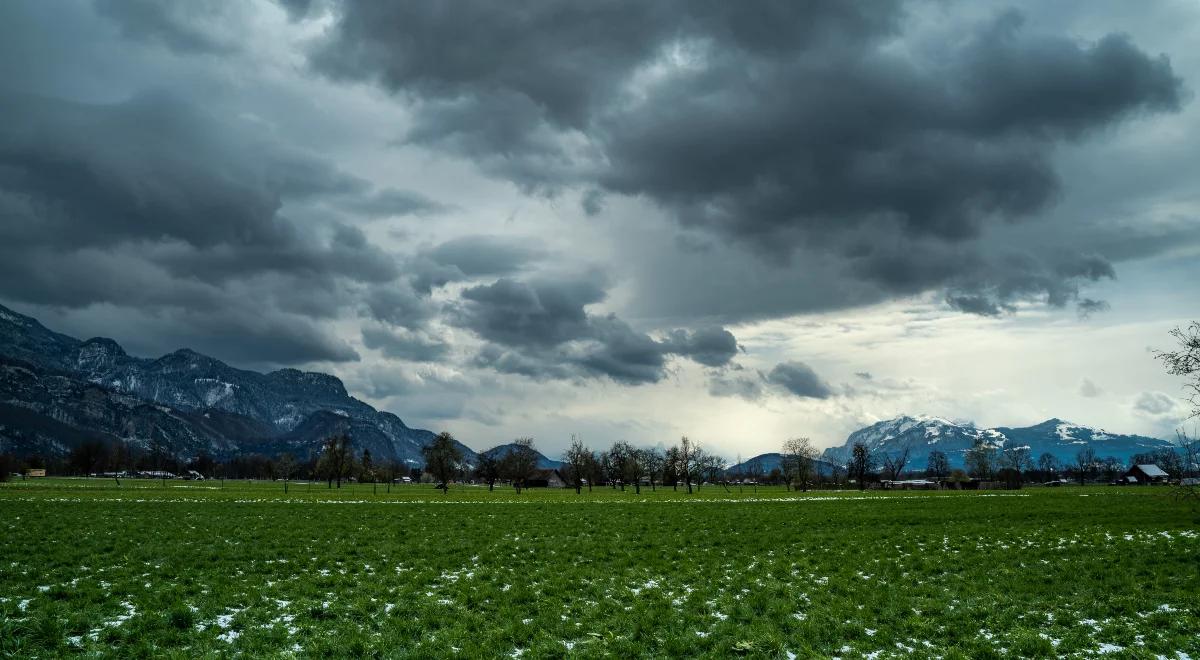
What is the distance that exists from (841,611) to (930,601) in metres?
3.04

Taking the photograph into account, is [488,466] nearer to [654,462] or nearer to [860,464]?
[654,462]

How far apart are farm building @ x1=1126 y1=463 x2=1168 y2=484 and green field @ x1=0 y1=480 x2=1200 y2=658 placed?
197 meters

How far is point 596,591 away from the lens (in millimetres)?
19344

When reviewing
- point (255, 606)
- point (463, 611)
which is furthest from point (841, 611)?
point (255, 606)

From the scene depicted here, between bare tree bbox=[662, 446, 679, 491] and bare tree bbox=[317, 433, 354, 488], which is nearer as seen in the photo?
bare tree bbox=[317, 433, 354, 488]

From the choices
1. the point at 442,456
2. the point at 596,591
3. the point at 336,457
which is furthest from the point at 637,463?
the point at 596,591

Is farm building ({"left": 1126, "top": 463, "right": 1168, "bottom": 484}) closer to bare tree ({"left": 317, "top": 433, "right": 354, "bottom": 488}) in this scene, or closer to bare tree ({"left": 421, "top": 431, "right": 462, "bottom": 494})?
bare tree ({"left": 421, "top": 431, "right": 462, "bottom": 494})

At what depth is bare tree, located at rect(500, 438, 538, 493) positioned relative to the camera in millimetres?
158225

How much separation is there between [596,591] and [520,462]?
14301 cm

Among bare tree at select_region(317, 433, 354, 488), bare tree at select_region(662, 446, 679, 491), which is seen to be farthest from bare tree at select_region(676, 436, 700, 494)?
bare tree at select_region(317, 433, 354, 488)

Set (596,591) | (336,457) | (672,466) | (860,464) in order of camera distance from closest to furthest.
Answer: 1. (596,591)
2. (336,457)
3. (672,466)
4. (860,464)

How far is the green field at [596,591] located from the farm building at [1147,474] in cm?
19737

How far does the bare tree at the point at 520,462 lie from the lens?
15823 cm

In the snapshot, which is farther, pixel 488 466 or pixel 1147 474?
pixel 1147 474
